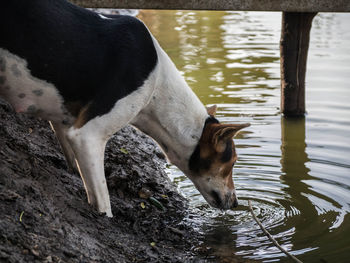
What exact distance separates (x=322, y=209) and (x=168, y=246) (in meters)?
1.66

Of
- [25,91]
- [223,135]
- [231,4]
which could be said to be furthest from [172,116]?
[231,4]

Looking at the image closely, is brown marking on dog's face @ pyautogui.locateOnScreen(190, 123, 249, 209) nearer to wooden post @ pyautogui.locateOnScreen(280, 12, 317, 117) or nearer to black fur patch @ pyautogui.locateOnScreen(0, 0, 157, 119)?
black fur patch @ pyautogui.locateOnScreen(0, 0, 157, 119)

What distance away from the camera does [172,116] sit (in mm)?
4562

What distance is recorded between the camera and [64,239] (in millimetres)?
3729

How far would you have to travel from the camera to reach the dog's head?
4.61 meters

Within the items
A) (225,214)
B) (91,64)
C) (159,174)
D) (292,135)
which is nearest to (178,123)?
(91,64)

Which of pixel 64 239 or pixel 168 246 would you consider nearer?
pixel 64 239

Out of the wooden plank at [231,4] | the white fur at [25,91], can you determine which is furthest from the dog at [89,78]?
the wooden plank at [231,4]

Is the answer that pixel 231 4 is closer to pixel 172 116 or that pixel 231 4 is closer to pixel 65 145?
pixel 172 116

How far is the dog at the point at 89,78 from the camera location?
3.93 metres

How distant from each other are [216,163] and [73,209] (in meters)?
1.14

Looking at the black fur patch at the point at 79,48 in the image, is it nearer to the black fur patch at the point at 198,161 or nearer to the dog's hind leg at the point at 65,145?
the dog's hind leg at the point at 65,145

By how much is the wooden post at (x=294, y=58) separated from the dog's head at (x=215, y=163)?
3179 mm

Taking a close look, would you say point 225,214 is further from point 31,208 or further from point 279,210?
point 31,208
